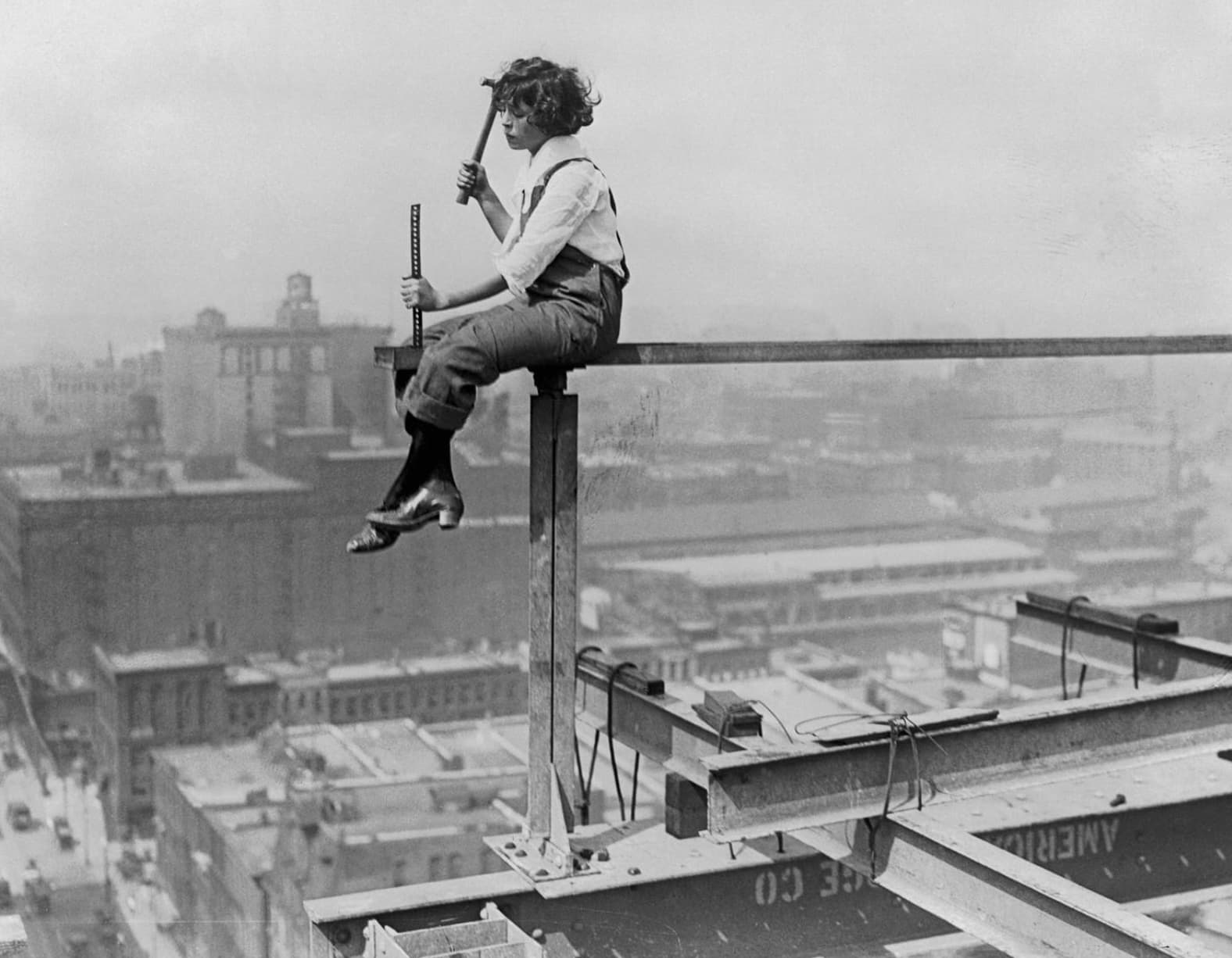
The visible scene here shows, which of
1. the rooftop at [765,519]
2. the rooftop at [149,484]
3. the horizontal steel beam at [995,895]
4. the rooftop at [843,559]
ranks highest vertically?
the horizontal steel beam at [995,895]

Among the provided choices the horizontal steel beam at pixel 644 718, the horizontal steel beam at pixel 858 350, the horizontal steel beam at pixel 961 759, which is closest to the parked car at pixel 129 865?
the horizontal steel beam at pixel 644 718

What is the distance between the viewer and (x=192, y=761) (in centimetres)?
2489

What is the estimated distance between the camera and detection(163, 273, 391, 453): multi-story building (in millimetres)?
23219

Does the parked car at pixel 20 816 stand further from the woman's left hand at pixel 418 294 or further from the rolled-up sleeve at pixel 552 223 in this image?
the rolled-up sleeve at pixel 552 223

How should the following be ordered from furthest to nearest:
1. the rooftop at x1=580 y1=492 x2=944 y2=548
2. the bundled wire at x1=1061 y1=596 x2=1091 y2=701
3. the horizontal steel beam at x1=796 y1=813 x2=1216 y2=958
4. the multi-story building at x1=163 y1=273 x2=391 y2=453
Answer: the rooftop at x1=580 y1=492 x2=944 y2=548, the multi-story building at x1=163 y1=273 x2=391 y2=453, the bundled wire at x1=1061 y1=596 x2=1091 y2=701, the horizontal steel beam at x1=796 y1=813 x2=1216 y2=958

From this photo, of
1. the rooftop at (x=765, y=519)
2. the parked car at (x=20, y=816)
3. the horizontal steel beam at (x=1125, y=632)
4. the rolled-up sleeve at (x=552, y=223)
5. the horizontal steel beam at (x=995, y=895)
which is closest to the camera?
the horizontal steel beam at (x=995, y=895)

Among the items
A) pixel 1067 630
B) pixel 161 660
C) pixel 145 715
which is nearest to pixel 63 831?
pixel 145 715

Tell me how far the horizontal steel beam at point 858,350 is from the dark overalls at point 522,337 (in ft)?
0.18

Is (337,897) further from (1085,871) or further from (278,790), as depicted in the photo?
(278,790)

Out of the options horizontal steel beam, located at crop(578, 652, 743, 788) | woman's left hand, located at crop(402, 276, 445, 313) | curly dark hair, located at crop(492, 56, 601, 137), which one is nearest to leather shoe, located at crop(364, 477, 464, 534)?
woman's left hand, located at crop(402, 276, 445, 313)

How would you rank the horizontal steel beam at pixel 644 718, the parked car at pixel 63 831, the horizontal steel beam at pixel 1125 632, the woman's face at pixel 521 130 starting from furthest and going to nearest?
the parked car at pixel 63 831
the horizontal steel beam at pixel 1125 632
the horizontal steel beam at pixel 644 718
the woman's face at pixel 521 130

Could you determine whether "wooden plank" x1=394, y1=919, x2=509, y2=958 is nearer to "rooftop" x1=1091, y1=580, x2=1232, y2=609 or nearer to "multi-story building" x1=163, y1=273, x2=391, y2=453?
"multi-story building" x1=163, y1=273, x2=391, y2=453

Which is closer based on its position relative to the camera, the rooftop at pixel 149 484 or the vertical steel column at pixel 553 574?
the vertical steel column at pixel 553 574

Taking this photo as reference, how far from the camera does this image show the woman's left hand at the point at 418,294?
3.30 metres
